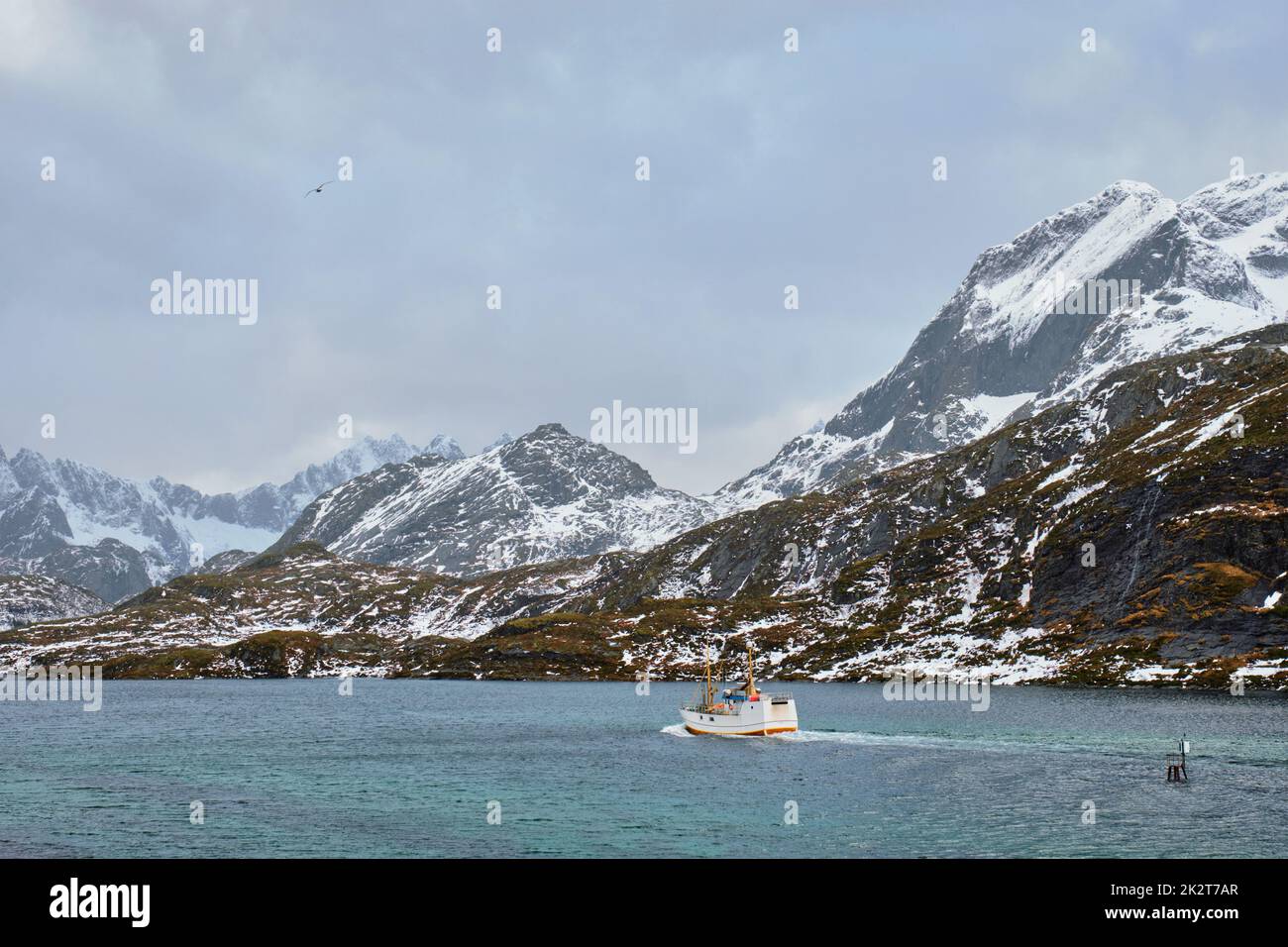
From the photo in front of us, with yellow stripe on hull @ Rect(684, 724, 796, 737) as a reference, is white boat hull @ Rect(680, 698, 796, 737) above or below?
above

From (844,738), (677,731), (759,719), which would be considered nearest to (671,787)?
(844,738)

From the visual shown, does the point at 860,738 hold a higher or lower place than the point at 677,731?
higher

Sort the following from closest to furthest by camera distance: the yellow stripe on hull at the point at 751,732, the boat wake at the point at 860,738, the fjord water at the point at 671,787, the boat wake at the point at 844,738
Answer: the fjord water at the point at 671,787 → the boat wake at the point at 860,738 → the boat wake at the point at 844,738 → the yellow stripe on hull at the point at 751,732

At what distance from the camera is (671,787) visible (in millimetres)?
82250

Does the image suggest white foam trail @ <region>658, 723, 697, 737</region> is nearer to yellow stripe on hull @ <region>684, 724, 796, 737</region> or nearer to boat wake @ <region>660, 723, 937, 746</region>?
boat wake @ <region>660, 723, 937, 746</region>

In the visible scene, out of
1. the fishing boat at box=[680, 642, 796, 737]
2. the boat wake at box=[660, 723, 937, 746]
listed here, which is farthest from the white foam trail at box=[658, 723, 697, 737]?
the fishing boat at box=[680, 642, 796, 737]

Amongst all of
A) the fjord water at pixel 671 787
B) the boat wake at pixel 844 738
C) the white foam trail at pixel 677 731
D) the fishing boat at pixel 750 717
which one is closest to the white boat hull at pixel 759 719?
the fishing boat at pixel 750 717

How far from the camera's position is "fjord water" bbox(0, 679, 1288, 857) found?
2352 inches

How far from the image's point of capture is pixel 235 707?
18262cm

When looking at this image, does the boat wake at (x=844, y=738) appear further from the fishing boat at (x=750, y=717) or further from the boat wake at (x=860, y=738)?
the fishing boat at (x=750, y=717)

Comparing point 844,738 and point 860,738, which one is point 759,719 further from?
point 860,738

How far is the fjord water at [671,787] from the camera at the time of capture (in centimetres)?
5975
